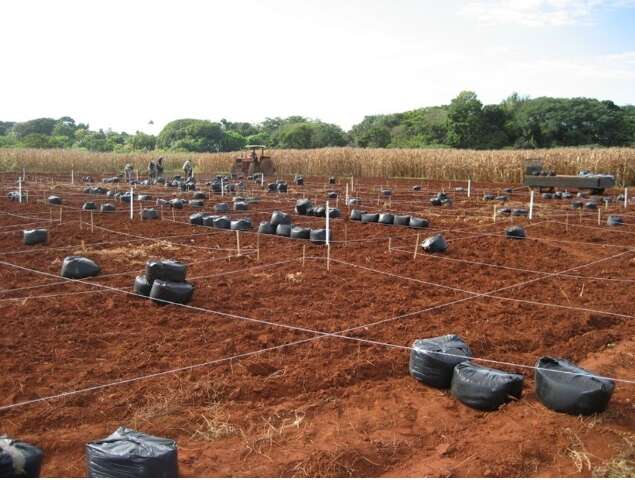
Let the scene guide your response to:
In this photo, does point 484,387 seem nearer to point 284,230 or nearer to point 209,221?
point 284,230

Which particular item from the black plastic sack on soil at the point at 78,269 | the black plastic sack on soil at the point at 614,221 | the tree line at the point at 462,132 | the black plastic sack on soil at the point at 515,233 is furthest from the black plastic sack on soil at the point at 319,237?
the tree line at the point at 462,132

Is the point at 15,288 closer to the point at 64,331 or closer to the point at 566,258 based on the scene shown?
the point at 64,331

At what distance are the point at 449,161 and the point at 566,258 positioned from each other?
746 inches

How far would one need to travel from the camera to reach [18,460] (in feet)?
8.30

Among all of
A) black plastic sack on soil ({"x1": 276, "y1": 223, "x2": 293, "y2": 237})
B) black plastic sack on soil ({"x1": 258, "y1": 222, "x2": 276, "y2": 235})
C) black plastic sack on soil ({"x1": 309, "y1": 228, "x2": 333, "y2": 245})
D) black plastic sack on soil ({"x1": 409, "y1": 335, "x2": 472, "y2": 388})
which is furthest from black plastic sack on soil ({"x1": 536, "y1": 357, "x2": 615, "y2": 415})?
black plastic sack on soil ({"x1": 258, "y1": 222, "x2": 276, "y2": 235})

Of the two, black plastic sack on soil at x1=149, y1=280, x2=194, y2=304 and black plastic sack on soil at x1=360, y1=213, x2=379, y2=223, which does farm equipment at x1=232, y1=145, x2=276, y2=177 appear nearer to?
black plastic sack on soil at x1=360, y1=213, x2=379, y2=223

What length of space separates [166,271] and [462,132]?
38082 mm

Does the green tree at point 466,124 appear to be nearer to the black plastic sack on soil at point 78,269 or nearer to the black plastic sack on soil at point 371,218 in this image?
the black plastic sack on soil at point 371,218

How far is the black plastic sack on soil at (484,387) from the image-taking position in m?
3.74

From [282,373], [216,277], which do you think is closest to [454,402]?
[282,373]

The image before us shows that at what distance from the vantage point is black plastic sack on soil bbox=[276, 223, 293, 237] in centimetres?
1004

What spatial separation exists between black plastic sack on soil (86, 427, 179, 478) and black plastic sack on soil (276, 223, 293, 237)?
7.35 meters

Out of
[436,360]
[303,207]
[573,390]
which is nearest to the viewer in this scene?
[573,390]

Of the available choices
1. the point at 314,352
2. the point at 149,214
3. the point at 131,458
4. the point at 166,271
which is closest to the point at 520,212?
the point at 149,214
